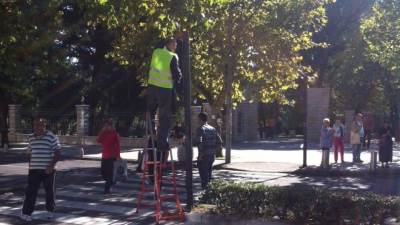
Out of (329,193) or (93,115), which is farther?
(93,115)

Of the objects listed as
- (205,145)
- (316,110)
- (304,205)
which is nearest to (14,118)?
(316,110)

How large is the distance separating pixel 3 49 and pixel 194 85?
9800mm

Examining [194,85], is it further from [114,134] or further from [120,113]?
[120,113]

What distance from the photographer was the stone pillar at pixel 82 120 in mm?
35594

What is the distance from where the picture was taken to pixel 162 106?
8.79 meters

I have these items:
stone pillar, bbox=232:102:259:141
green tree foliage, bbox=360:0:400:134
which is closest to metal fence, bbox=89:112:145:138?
stone pillar, bbox=232:102:259:141

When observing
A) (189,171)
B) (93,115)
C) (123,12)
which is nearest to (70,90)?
(93,115)

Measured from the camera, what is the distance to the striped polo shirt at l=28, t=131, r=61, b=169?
10500 mm

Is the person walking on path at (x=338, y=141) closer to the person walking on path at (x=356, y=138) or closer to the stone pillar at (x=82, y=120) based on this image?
the person walking on path at (x=356, y=138)

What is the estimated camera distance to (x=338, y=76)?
44125mm

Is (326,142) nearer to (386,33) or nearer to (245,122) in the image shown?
(386,33)

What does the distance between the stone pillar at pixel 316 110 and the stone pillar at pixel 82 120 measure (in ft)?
43.2

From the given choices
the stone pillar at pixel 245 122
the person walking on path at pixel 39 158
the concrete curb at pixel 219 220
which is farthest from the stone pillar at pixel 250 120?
the concrete curb at pixel 219 220

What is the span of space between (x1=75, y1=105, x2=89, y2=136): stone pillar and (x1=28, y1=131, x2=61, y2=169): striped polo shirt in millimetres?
25061
